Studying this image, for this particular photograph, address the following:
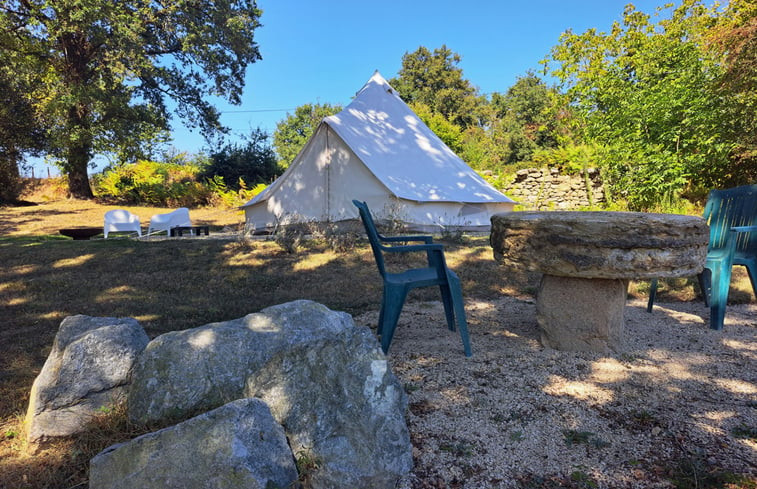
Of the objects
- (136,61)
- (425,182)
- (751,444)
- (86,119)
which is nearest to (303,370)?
(751,444)

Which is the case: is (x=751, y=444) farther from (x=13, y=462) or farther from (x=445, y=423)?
(x=13, y=462)

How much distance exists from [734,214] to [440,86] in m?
24.8

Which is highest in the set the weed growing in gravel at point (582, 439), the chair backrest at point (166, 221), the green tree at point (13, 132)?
the green tree at point (13, 132)

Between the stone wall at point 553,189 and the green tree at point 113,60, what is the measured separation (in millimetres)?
10525

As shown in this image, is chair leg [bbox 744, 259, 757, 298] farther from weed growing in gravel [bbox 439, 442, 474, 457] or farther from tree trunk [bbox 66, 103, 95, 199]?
tree trunk [bbox 66, 103, 95, 199]

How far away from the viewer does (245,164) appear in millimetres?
16547

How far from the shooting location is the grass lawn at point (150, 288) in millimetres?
1607

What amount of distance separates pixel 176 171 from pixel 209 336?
1700cm

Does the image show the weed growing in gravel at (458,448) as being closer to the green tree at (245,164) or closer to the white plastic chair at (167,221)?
the white plastic chair at (167,221)

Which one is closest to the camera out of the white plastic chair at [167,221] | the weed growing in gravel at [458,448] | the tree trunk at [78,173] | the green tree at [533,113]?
the weed growing in gravel at [458,448]

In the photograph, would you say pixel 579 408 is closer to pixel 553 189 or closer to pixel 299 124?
pixel 553 189

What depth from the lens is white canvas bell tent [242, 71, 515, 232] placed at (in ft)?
26.0

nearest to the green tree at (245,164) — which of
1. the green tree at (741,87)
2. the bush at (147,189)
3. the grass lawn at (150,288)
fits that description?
the bush at (147,189)

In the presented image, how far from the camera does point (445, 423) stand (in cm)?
180
